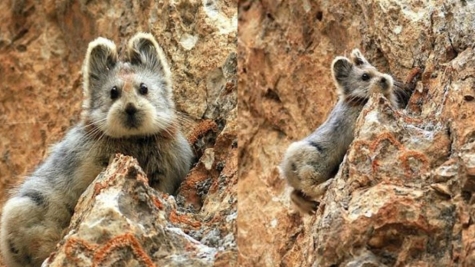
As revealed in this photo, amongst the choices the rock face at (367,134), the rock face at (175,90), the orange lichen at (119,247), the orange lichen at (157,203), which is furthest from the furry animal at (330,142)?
the orange lichen at (119,247)

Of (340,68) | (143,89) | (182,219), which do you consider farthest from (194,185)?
(340,68)

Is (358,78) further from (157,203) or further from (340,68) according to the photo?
A: (157,203)

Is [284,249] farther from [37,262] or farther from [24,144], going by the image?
[24,144]

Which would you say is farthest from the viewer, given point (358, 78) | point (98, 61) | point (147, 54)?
point (147, 54)

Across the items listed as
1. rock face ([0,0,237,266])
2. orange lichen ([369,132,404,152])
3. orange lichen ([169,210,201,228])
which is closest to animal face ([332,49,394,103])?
orange lichen ([369,132,404,152])

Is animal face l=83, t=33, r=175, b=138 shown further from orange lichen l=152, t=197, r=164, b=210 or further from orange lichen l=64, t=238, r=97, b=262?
orange lichen l=64, t=238, r=97, b=262

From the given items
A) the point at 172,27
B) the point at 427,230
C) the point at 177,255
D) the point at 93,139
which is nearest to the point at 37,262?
the point at 93,139
